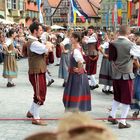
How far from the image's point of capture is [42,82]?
5988mm

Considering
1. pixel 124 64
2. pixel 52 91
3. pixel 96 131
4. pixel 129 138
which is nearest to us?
pixel 96 131

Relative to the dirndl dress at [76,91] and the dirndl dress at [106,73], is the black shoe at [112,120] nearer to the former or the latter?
the dirndl dress at [76,91]

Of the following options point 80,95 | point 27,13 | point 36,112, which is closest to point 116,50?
point 80,95

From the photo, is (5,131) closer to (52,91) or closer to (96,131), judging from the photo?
(52,91)

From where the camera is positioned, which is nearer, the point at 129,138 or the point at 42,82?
the point at 129,138

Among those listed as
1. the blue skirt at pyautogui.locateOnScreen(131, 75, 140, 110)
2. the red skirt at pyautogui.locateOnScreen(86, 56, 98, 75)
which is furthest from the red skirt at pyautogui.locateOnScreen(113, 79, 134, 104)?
the red skirt at pyautogui.locateOnScreen(86, 56, 98, 75)

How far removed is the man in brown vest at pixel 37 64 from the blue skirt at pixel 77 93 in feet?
1.49

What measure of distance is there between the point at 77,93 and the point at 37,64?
2.58 ft

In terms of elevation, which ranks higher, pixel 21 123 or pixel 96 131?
pixel 96 131

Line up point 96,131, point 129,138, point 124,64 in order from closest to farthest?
point 96,131
point 129,138
point 124,64

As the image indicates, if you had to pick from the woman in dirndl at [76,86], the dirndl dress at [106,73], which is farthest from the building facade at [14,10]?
the woman in dirndl at [76,86]

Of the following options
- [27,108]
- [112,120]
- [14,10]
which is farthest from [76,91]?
[14,10]

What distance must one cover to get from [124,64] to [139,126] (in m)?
0.98

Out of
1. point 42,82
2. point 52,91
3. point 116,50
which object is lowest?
point 52,91
